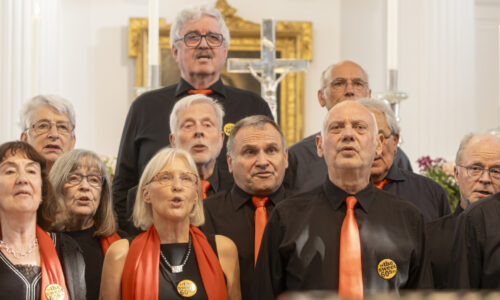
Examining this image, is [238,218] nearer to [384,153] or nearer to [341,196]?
[341,196]

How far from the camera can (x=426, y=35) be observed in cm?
861

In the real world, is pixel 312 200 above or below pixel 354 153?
below

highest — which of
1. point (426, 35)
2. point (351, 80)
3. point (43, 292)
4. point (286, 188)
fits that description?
point (426, 35)

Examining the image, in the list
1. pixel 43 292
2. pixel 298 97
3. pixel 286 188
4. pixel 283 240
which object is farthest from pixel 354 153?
pixel 298 97

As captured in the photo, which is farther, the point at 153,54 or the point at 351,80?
the point at 153,54

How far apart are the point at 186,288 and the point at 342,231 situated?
2.42 ft

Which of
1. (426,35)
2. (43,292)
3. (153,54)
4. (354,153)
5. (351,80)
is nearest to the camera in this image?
(43,292)

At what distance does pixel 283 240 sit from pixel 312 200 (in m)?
0.25

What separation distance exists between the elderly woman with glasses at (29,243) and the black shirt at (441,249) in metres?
1.65

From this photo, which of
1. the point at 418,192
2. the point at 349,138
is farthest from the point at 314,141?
the point at 349,138

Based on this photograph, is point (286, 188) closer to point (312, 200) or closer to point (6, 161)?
point (312, 200)

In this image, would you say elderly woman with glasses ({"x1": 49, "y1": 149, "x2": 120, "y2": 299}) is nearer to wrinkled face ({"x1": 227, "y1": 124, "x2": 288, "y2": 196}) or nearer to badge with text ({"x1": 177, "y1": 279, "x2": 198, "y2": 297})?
badge with text ({"x1": 177, "y1": 279, "x2": 198, "y2": 297})

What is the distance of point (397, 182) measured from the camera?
4301 mm

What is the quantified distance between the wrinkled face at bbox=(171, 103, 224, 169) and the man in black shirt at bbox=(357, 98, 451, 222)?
2.86 feet
